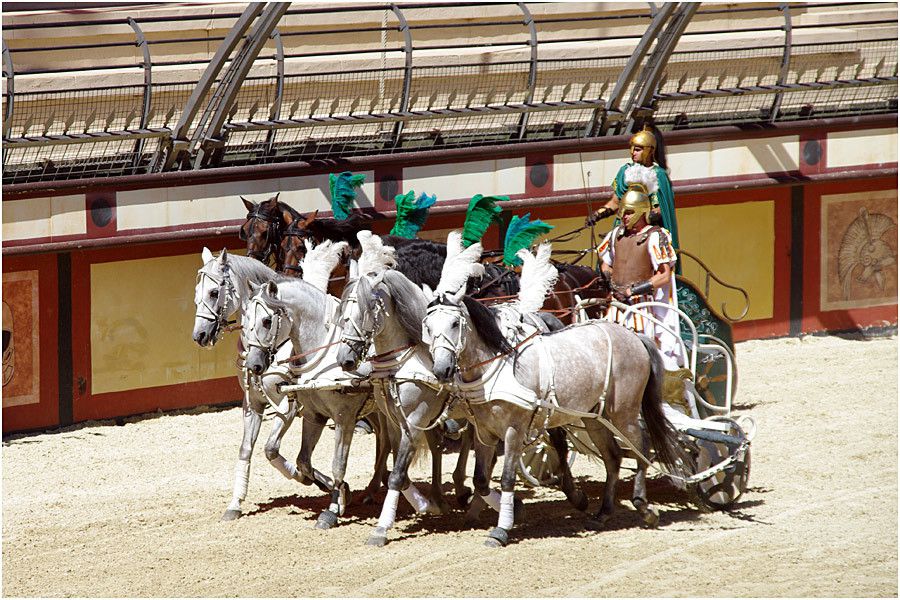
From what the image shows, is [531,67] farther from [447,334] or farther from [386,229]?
[447,334]

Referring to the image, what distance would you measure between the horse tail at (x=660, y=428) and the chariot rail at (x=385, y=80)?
5.47m

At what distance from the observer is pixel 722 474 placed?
11.0 m

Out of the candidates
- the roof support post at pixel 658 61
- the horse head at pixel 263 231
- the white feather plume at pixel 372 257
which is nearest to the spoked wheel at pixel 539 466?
the white feather plume at pixel 372 257

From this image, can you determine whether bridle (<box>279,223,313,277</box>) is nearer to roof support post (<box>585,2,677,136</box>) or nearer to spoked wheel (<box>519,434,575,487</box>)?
spoked wheel (<box>519,434,575,487</box>)

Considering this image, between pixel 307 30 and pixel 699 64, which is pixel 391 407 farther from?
pixel 699 64

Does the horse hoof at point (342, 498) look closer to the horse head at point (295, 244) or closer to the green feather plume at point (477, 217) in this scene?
the green feather plume at point (477, 217)

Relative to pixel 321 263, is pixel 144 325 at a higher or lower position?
lower

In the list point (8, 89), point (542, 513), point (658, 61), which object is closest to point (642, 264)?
point (542, 513)

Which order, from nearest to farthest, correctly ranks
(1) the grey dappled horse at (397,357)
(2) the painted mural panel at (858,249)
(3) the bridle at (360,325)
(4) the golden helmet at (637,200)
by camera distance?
(3) the bridle at (360,325)
(1) the grey dappled horse at (397,357)
(4) the golden helmet at (637,200)
(2) the painted mural panel at (858,249)

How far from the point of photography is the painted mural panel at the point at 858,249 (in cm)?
1822

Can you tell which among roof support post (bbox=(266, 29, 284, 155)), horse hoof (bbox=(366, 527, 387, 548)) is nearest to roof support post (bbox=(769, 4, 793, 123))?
roof support post (bbox=(266, 29, 284, 155))

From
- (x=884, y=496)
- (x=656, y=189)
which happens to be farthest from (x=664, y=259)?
(x=884, y=496)

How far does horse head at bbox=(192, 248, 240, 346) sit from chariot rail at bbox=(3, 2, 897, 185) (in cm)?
368

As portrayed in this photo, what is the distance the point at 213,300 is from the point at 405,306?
1.52 m
